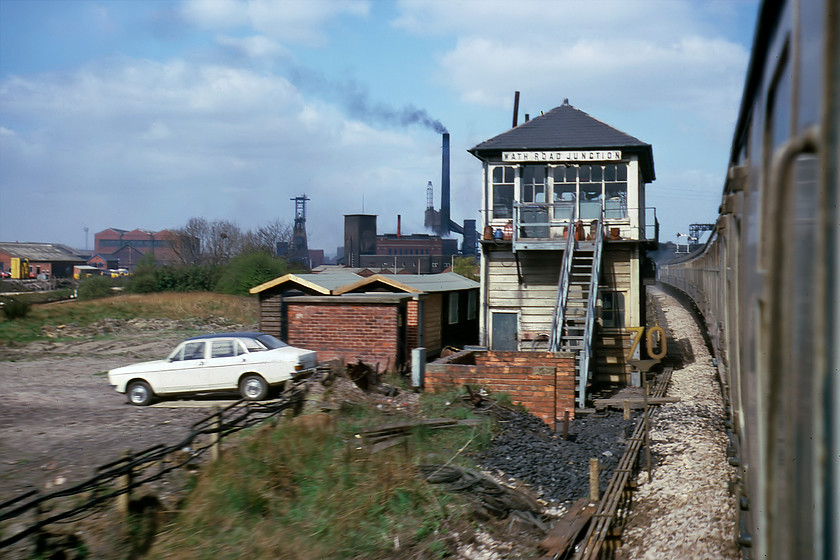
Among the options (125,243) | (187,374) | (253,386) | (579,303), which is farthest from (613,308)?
(125,243)

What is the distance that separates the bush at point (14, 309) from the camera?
28.5 metres

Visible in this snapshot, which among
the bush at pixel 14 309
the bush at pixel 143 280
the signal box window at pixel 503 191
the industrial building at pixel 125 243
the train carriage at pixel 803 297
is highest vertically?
the industrial building at pixel 125 243

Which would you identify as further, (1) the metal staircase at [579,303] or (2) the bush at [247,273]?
(2) the bush at [247,273]

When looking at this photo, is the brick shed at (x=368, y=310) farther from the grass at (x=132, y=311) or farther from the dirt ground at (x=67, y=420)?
the grass at (x=132, y=311)

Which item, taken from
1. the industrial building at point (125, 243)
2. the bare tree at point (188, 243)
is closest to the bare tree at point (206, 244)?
the bare tree at point (188, 243)

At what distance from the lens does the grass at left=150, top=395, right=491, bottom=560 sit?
659 centimetres

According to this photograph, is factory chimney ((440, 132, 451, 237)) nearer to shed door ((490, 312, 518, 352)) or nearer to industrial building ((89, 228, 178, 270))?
shed door ((490, 312, 518, 352))

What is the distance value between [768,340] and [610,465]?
8680mm

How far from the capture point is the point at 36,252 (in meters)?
78.5

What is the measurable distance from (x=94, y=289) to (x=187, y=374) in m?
32.1

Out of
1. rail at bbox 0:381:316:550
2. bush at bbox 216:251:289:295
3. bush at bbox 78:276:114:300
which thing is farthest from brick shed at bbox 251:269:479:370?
bush at bbox 78:276:114:300

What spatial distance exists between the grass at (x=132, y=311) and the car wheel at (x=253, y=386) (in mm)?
14666

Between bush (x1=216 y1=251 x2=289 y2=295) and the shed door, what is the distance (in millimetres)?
24100

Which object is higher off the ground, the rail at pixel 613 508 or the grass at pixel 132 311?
the grass at pixel 132 311
